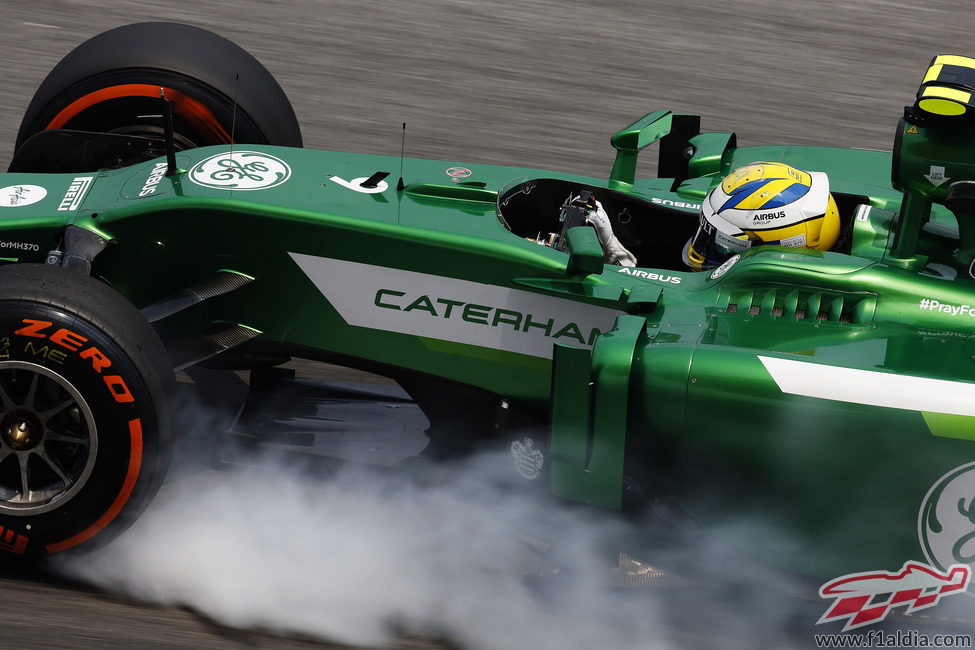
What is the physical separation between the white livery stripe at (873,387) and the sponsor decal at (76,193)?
263 cm

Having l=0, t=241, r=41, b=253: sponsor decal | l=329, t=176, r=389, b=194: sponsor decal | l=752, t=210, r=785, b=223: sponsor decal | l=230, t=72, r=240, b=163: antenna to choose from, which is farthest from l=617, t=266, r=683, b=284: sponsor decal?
l=0, t=241, r=41, b=253: sponsor decal

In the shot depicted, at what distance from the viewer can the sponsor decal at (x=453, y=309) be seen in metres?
3.99

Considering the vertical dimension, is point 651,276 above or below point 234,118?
below

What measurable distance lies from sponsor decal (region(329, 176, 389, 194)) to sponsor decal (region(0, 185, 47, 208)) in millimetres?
1149

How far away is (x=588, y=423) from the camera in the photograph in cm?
355

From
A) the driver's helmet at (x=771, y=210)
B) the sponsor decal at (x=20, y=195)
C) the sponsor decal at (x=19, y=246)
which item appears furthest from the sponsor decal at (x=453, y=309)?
the sponsor decal at (x=20, y=195)

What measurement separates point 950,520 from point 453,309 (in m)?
1.74

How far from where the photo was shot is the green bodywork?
3.44 metres

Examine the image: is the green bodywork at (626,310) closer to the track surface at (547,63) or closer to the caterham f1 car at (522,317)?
the caterham f1 car at (522,317)

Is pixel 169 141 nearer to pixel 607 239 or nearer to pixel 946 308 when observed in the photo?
pixel 607 239

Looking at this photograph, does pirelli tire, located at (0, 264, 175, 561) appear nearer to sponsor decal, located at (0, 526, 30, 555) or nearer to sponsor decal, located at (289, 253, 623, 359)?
sponsor decal, located at (0, 526, 30, 555)

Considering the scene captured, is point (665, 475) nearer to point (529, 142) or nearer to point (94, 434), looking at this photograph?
point (94, 434)

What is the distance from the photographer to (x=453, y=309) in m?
4.05

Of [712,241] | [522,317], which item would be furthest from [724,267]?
[522,317]
